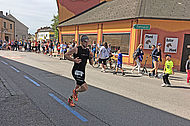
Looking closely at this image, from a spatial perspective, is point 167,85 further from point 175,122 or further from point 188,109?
point 175,122

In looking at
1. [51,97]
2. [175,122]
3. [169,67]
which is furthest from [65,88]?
[169,67]

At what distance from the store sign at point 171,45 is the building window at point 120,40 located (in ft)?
11.0

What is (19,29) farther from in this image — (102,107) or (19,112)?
(102,107)

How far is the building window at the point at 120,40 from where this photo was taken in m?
15.2

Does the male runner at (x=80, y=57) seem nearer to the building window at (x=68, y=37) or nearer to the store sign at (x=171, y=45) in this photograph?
the store sign at (x=171, y=45)

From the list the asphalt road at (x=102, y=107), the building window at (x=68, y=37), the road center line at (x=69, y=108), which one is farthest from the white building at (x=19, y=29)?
the road center line at (x=69, y=108)

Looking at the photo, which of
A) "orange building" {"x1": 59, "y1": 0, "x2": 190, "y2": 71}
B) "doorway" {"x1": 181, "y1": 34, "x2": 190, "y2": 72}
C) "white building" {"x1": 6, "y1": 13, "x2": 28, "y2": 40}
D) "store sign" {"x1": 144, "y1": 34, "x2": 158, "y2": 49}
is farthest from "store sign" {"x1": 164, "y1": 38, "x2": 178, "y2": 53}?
"white building" {"x1": 6, "y1": 13, "x2": 28, "y2": 40}

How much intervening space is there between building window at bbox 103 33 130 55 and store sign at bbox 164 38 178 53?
3.36 meters

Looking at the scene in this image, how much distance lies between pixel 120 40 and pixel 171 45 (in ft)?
15.3

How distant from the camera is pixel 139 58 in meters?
10.5

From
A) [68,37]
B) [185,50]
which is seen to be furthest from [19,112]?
[68,37]

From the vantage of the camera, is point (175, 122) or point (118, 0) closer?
point (175, 122)

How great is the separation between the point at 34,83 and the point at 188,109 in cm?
591

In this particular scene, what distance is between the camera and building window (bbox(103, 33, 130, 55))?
49.8 feet
